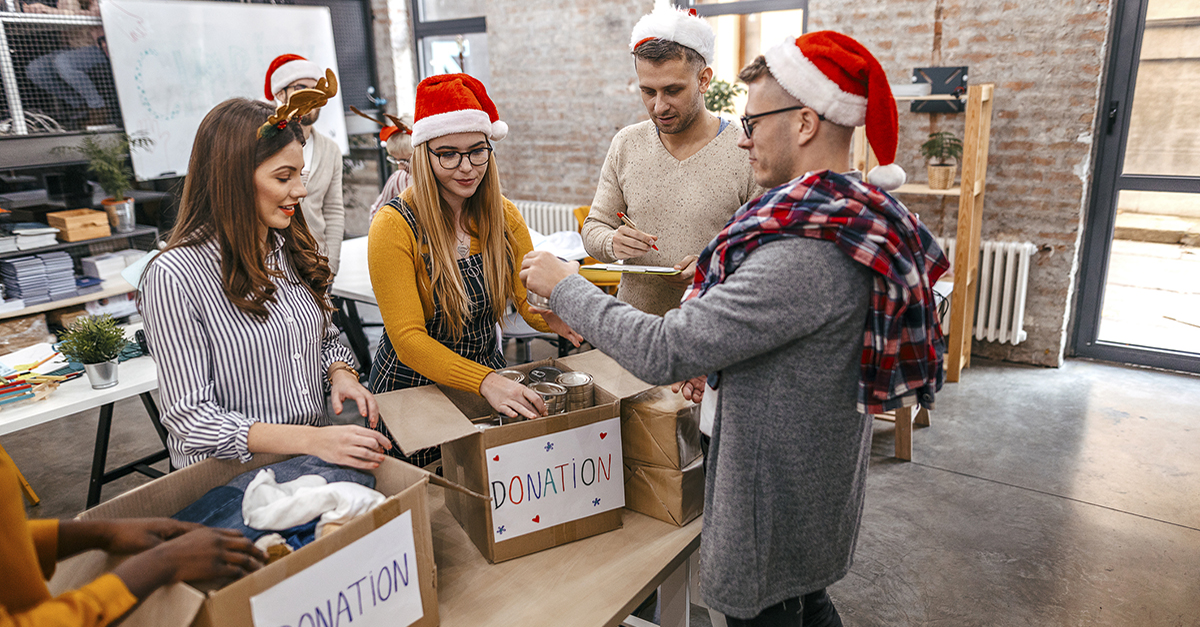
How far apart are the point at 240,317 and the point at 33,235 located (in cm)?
379

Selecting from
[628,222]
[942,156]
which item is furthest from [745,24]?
[628,222]

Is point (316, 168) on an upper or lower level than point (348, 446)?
upper

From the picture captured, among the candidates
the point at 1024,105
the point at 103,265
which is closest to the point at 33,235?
the point at 103,265

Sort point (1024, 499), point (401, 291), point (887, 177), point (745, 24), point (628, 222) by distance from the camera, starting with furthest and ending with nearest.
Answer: point (745, 24)
point (1024, 499)
point (628, 222)
point (401, 291)
point (887, 177)

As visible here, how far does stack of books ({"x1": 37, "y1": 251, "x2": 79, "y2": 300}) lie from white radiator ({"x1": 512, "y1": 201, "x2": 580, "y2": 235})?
2.77 metres

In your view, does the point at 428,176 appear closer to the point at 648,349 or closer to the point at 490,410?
the point at 490,410

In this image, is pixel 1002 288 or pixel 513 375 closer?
pixel 513 375

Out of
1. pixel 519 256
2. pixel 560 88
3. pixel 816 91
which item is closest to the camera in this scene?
pixel 816 91

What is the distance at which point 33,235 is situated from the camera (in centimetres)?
408

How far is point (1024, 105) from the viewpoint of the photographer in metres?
3.81

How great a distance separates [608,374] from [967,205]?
2985mm

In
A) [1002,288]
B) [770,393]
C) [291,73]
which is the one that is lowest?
[1002,288]

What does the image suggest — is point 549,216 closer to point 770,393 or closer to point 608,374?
point 608,374

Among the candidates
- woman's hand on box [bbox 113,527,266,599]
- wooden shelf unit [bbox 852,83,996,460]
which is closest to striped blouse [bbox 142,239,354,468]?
woman's hand on box [bbox 113,527,266,599]
